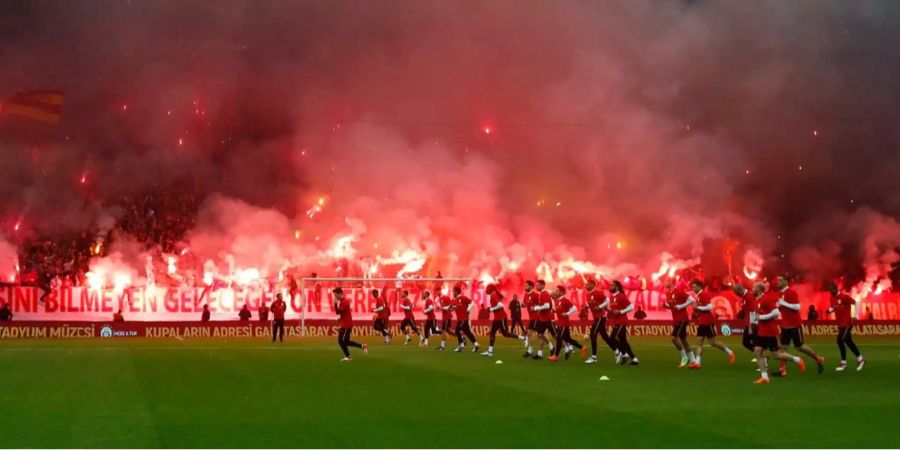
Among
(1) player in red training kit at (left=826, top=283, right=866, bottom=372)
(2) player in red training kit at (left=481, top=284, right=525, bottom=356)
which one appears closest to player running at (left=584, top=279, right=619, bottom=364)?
(2) player in red training kit at (left=481, top=284, right=525, bottom=356)

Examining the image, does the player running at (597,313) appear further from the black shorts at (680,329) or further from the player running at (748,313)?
the player running at (748,313)

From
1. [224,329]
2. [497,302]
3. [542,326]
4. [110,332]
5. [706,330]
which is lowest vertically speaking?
[224,329]

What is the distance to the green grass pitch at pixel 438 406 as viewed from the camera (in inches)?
355

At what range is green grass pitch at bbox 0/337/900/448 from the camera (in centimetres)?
902

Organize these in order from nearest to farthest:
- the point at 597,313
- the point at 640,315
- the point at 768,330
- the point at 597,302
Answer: the point at 768,330 < the point at 597,302 < the point at 597,313 < the point at 640,315

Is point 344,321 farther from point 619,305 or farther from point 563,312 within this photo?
point 619,305

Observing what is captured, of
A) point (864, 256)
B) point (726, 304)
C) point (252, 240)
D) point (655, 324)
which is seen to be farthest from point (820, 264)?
point (252, 240)

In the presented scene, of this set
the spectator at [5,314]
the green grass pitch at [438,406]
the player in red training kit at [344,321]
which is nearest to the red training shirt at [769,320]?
the green grass pitch at [438,406]

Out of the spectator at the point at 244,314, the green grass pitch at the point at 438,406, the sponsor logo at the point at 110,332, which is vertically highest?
the spectator at the point at 244,314

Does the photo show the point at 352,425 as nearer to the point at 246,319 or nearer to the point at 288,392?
the point at 288,392

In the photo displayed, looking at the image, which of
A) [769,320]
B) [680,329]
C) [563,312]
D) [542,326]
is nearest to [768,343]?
[769,320]

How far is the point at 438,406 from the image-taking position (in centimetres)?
1192

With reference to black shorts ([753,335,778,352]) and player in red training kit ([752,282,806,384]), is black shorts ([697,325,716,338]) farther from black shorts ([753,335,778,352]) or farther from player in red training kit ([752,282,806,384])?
black shorts ([753,335,778,352])

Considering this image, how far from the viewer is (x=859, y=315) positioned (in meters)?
53.9
